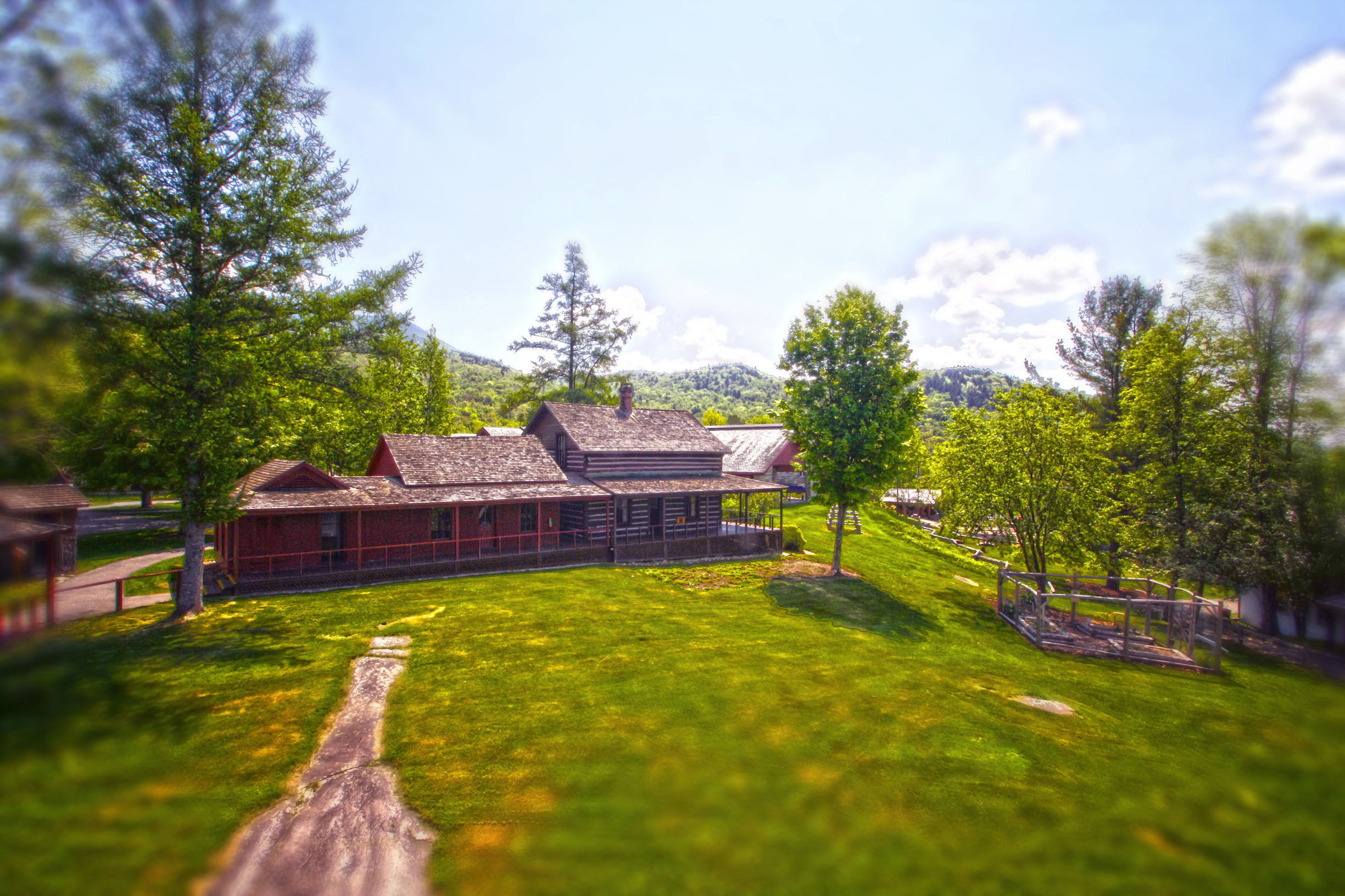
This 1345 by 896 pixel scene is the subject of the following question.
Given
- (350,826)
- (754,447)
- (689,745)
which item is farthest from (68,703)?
(754,447)

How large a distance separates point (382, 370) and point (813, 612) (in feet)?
92.5

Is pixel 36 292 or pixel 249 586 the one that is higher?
pixel 36 292

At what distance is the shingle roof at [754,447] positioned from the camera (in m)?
48.9

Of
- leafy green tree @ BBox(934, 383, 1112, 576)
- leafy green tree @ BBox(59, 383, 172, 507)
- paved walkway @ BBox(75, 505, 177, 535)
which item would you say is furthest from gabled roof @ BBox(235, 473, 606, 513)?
leafy green tree @ BBox(934, 383, 1112, 576)

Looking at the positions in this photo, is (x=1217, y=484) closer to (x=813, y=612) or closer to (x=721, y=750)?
(x=813, y=612)

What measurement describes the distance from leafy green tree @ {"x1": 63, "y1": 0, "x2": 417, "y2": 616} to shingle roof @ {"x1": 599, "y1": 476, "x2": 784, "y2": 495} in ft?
49.4

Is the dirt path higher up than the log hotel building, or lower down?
lower down

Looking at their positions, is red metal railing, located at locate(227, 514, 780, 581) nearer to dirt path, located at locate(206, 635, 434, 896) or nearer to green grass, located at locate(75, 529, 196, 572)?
green grass, located at locate(75, 529, 196, 572)

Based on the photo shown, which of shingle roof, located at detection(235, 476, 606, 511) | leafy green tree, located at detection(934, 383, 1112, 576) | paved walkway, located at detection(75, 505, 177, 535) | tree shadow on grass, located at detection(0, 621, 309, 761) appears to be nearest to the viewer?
tree shadow on grass, located at detection(0, 621, 309, 761)

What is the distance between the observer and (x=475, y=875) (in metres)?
3.76

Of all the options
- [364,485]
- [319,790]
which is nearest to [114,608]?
[364,485]

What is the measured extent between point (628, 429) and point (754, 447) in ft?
68.6

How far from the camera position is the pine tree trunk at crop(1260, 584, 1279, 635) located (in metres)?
11.5

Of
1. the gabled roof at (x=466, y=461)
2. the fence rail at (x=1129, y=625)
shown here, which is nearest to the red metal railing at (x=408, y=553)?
the gabled roof at (x=466, y=461)
